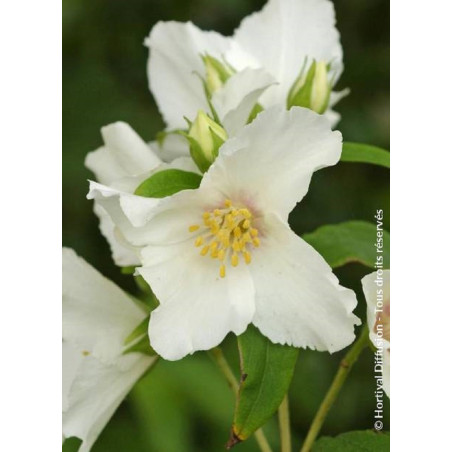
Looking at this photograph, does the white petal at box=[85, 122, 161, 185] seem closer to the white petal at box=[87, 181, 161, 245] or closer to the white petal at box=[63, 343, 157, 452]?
the white petal at box=[87, 181, 161, 245]

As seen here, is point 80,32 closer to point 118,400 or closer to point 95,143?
point 95,143

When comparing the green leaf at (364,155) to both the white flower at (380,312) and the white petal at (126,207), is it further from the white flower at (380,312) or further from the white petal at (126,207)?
the white petal at (126,207)

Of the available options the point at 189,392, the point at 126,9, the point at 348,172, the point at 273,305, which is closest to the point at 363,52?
the point at 348,172

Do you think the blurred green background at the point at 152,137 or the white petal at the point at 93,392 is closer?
the white petal at the point at 93,392

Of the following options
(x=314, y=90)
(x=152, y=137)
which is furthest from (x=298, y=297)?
(x=152, y=137)

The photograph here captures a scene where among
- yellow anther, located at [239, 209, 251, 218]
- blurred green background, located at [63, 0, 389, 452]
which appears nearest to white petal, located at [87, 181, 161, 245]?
yellow anther, located at [239, 209, 251, 218]

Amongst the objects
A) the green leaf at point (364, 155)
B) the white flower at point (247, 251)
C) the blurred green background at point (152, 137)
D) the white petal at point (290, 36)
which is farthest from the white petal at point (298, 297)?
the blurred green background at point (152, 137)
